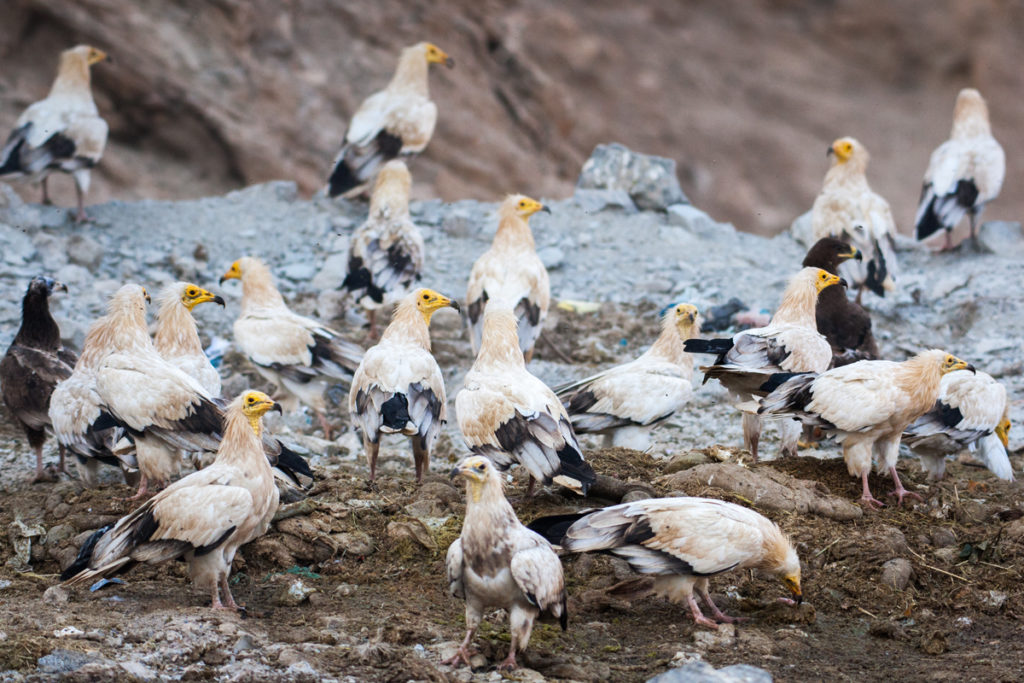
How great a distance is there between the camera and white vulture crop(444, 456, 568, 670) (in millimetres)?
5184

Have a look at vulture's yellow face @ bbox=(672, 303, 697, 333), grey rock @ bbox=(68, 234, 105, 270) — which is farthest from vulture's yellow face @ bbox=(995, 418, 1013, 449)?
grey rock @ bbox=(68, 234, 105, 270)

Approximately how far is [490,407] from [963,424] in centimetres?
299

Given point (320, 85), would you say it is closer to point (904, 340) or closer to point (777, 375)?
point (904, 340)

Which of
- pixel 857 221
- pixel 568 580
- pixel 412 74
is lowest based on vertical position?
pixel 568 580

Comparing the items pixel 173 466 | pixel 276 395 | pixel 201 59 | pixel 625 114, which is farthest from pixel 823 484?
pixel 625 114

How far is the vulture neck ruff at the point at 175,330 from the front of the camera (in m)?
8.20

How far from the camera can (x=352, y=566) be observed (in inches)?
254

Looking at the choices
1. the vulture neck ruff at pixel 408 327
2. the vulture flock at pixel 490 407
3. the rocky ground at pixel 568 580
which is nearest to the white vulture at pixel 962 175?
the vulture flock at pixel 490 407

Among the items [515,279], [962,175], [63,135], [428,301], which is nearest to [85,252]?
[63,135]

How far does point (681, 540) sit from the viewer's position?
18.3ft

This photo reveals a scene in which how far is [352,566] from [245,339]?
3.46 metres

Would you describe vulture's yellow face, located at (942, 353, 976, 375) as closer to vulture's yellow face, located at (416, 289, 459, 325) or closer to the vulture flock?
the vulture flock

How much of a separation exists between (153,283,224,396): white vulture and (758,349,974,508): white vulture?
3.74 metres

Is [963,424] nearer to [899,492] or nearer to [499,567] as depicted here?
[899,492]
